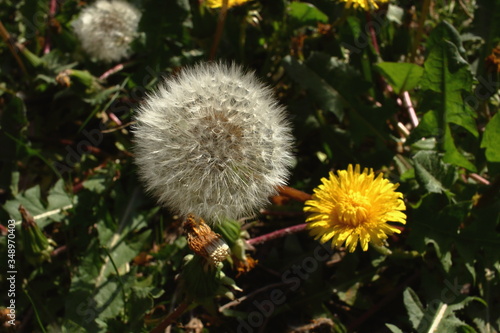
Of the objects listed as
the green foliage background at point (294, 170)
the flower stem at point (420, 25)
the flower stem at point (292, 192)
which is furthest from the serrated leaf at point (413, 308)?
the flower stem at point (420, 25)

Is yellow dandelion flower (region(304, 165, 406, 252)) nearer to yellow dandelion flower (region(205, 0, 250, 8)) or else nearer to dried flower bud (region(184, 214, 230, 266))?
dried flower bud (region(184, 214, 230, 266))

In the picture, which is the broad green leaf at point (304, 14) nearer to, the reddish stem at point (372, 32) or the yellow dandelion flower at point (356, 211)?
the reddish stem at point (372, 32)

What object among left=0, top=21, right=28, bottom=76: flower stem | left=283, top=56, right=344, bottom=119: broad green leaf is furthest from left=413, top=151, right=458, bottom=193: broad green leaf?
left=0, top=21, right=28, bottom=76: flower stem

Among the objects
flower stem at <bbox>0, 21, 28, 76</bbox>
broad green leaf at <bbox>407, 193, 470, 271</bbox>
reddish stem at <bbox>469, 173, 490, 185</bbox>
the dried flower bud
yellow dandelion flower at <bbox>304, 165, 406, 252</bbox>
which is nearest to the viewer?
the dried flower bud

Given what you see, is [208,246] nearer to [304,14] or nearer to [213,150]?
[213,150]

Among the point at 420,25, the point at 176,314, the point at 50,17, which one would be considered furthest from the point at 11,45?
the point at 420,25

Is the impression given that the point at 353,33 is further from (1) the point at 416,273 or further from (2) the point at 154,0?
(1) the point at 416,273

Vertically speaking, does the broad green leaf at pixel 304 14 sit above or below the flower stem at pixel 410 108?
above
